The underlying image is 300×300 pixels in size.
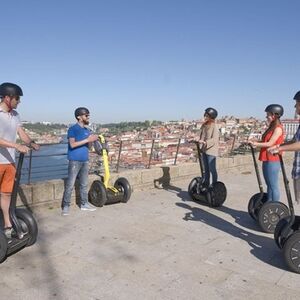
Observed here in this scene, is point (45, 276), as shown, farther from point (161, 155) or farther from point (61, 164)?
point (161, 155)

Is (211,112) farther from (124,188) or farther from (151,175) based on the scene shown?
(151,175)

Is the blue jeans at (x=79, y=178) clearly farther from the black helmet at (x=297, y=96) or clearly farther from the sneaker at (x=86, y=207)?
the black helmet at (x=297, y=96)

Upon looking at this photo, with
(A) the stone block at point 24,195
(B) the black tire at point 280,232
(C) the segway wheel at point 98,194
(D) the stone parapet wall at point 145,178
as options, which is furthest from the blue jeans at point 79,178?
(B) the black tire at point 280,232

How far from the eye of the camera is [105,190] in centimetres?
690

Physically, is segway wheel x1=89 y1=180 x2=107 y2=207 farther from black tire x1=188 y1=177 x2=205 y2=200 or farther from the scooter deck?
the scooter deck

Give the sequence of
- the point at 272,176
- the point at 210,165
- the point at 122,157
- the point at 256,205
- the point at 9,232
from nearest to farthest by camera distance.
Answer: the point at 9,232
the point at 272,176
the point at 256,205
the point at 210,165
the point at 122,157

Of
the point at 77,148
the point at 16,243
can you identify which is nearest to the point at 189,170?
the point at 77,148

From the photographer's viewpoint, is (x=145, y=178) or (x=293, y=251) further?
(x=145, y=178)

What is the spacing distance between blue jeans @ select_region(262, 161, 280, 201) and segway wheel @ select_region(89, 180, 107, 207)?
2.85 metres

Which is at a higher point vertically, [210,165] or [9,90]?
[9,90]

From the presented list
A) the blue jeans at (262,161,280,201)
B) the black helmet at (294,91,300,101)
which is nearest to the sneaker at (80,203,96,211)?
the blue jeans at (262,161,280,201)

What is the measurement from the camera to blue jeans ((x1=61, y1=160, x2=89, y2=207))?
21.1 ft

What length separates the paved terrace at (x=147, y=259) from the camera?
374cm

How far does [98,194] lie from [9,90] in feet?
9.99
